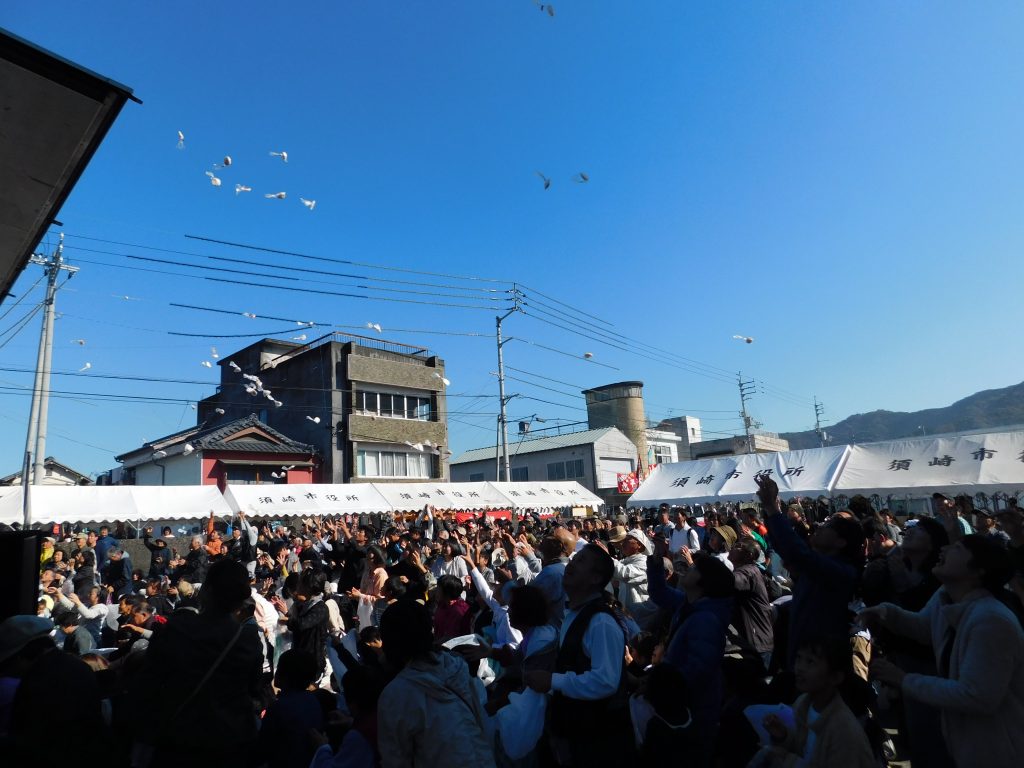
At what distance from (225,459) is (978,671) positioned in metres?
25.9

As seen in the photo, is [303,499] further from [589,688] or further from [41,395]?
[589,688]

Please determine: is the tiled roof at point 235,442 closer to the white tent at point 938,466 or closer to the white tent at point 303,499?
the white tent at point 303,499

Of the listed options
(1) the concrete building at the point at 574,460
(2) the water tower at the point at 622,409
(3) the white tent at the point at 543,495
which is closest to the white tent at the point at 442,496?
(3) the white tent at the point at 543,495

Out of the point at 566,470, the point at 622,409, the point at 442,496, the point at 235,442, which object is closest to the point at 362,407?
the point at 235,442

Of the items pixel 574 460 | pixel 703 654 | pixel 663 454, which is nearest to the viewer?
pixel 703 654

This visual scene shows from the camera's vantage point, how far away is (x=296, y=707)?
328 centimetres

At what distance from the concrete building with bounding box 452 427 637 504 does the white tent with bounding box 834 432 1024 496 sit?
26.5 metres

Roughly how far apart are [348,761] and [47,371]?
18.8m

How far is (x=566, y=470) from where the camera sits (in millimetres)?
44156

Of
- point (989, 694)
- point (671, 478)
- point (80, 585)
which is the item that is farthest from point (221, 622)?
point (671, 478)

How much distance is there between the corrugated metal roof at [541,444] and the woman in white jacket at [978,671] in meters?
40.5

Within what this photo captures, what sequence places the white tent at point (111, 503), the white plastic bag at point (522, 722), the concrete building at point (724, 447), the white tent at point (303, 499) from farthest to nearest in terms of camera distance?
the concrete building at point (724, 447)
the white tent at point (303, 499)
the white tent at point (111, 503)
the white plastic bag at point (522, 722)

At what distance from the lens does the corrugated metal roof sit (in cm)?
4400

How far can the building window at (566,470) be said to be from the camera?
4325 cm
